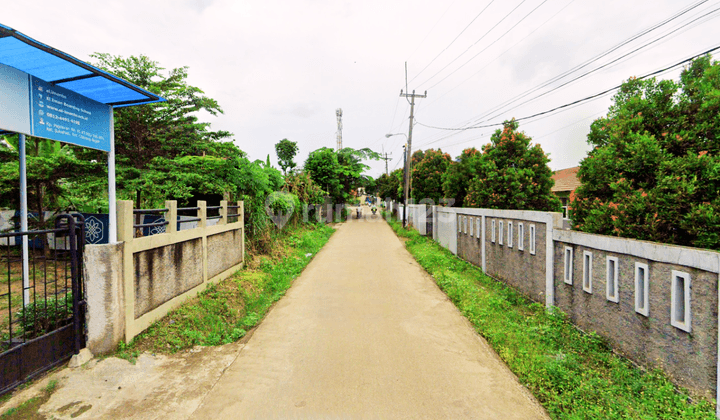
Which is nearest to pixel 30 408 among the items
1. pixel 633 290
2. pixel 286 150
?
pixel 633 290

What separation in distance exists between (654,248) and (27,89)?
7.31 m

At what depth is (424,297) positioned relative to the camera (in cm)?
747

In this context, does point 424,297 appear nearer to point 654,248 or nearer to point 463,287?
point 463,287

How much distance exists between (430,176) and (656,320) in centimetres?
2234

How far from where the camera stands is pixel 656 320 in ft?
12.5

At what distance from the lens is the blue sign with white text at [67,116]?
12.5 feet

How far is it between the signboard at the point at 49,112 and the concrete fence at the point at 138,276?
40.2 inches

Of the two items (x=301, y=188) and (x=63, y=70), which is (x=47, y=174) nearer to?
(x=63, y=70)

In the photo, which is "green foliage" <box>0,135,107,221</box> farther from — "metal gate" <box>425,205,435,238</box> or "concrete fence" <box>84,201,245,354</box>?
"metal gate" <box>425,205,435,238</box>

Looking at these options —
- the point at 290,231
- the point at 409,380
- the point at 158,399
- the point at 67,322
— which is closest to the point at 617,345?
the point at 409,380

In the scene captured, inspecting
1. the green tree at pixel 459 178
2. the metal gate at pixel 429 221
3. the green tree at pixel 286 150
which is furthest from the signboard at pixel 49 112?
the green tree at pixel 286 150

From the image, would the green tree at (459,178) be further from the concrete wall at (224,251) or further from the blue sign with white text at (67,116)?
the blue sign with white text at (67,116)

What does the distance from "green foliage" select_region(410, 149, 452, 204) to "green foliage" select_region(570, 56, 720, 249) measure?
63.5 feet

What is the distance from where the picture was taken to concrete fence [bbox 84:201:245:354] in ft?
14.0
